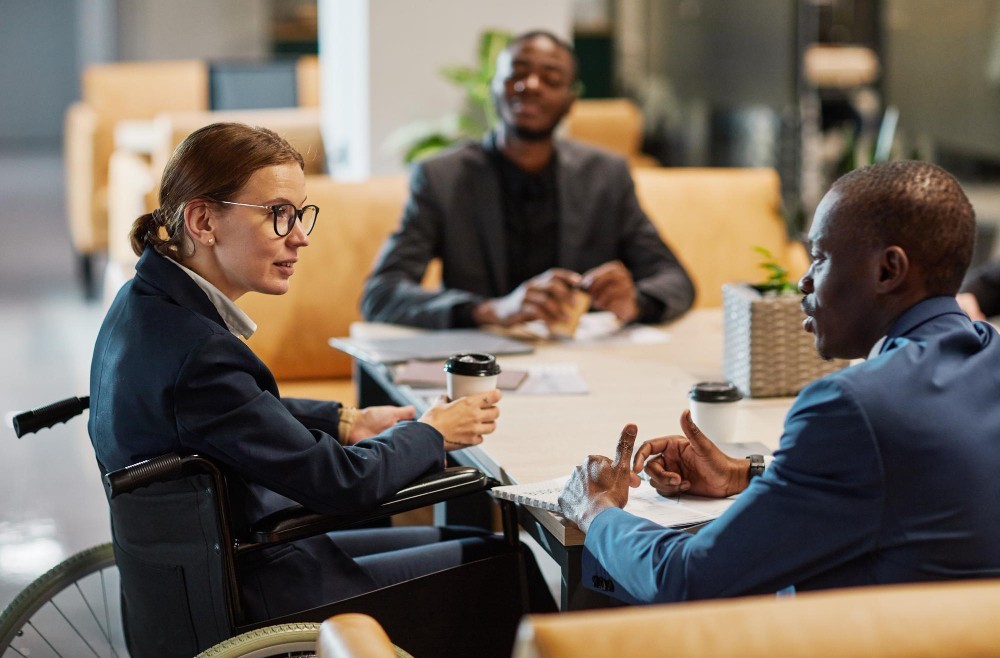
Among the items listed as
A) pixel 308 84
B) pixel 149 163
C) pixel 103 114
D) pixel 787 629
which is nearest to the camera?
pixel 787 629

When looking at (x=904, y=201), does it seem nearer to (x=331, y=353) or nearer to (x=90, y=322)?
(x=331, y=353)

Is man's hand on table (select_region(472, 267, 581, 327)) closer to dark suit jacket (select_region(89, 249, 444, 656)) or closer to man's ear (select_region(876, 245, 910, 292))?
dark suit jacket (select_region(89, 249, 444, 656))

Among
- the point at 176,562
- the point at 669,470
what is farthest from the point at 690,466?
the point at 176,562

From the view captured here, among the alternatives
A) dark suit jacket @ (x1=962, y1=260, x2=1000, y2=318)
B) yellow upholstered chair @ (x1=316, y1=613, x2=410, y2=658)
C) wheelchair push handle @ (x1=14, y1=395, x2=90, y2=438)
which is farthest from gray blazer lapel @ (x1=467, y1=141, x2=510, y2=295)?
yellow upholstered chair @ (x1=316, y1=613, x2=410, y2=658)

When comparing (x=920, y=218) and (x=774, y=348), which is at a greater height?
(x=920, y=218)

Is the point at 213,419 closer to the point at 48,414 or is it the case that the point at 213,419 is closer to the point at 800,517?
the point at 48,414

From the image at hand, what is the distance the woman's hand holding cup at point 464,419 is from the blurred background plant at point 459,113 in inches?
110

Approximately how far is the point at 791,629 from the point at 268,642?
0.84 meters

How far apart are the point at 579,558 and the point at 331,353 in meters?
1.96

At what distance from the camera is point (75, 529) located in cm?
376

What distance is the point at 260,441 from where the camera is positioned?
178 cm

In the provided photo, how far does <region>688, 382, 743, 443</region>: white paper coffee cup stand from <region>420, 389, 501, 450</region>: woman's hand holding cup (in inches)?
13.7

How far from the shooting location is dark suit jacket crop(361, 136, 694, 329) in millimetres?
3422

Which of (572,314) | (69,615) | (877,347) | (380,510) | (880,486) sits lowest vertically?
(69,615)
